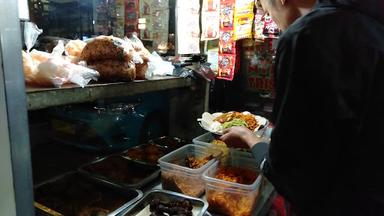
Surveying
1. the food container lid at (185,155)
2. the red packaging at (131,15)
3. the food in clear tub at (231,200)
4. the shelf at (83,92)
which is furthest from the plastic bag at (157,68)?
the red packaging at (131,15)

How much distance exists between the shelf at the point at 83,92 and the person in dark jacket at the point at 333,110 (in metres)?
0.71

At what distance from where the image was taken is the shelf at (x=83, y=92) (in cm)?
92

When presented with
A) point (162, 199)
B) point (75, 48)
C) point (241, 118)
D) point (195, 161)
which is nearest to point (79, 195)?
point (162, 199)

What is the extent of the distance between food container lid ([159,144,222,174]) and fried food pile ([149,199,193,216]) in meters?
0.19

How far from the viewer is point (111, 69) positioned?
1.31 meters

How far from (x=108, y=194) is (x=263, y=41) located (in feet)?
8.33

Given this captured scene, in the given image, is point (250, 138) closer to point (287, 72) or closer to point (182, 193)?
point (182, 193)

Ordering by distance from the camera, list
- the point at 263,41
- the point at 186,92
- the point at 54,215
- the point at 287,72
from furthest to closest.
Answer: the point at 263,41
the point at 186,92
the point at 54,215
the point at 287,72

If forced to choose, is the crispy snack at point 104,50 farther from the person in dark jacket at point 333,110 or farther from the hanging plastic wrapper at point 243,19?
the hanging plastic wrapper at point 243,19

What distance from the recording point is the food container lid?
1622 millimetres

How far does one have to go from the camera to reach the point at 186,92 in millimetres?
2295

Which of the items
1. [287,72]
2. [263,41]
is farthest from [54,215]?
[263,41]

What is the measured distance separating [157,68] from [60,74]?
71 centimetres

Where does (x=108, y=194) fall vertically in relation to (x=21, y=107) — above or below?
below
